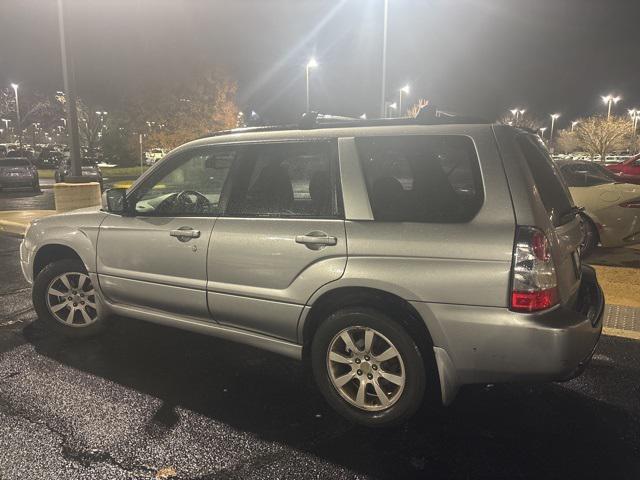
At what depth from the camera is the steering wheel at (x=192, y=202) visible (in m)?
3.85

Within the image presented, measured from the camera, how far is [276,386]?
369cm

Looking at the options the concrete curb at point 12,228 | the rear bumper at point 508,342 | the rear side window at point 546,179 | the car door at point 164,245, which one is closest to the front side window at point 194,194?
the car door at point 164,245

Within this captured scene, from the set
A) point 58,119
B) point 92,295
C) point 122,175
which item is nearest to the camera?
point 92,295

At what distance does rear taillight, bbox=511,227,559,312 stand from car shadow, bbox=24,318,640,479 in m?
0.84

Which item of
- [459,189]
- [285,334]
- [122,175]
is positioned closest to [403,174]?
[459,189]

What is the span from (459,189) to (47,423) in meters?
2.83

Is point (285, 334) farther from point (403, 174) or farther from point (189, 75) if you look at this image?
point (189, 75)

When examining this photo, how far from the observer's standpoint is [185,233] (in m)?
3.67

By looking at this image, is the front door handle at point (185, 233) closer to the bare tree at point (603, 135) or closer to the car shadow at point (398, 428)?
the car shadow at point (398, 428)

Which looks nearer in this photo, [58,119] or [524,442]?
[524,442]

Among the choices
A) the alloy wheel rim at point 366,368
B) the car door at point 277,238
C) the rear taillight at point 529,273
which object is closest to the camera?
the rear taillight at point 529,273

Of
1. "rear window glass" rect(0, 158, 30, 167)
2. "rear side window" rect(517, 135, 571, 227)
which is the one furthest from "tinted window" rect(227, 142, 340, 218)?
"rear window glass" rect(0, 158, 30, 167)

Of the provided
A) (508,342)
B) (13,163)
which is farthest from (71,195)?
(13,163)

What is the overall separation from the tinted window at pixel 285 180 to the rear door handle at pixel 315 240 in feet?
0.57
